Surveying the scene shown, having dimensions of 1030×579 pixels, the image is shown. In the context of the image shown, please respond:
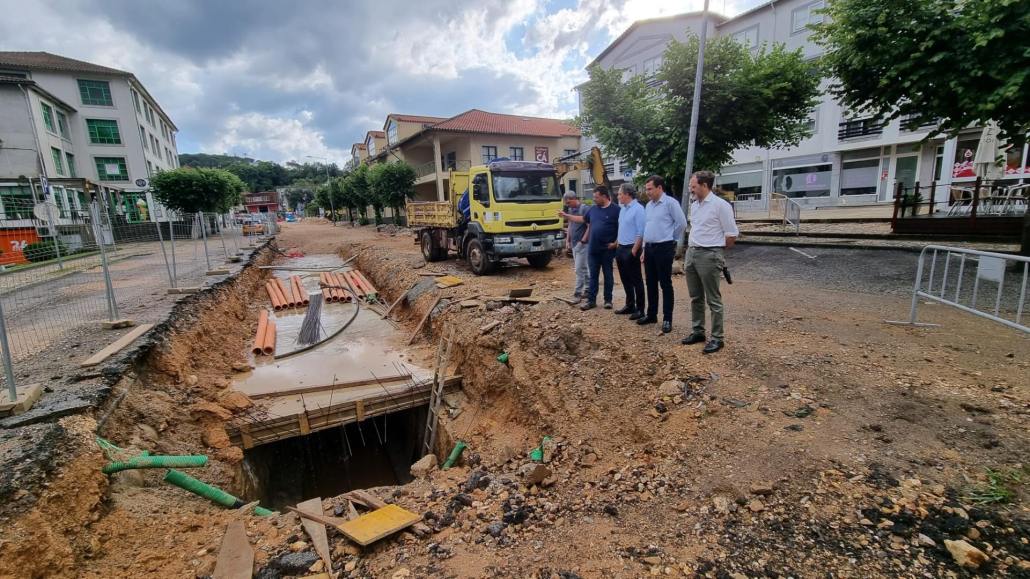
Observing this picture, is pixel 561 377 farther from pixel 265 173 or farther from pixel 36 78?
pixel 265 173

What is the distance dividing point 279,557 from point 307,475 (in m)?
4.87

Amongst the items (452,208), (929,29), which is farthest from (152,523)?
(929,29)

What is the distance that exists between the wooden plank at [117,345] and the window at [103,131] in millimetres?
32533

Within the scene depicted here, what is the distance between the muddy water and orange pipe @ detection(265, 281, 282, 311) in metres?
0.52

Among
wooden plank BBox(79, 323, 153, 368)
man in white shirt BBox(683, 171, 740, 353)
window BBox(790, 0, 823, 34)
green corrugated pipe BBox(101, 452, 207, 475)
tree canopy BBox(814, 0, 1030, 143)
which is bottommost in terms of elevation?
green corrugated pipe BBox(101, 452, 207, 475)

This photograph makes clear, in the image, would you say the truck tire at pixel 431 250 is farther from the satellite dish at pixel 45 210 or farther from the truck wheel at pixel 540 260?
the satellite dish at pixel 45 210

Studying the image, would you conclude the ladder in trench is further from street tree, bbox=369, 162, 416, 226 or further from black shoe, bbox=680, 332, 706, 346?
street tree, bbox=369, 162, 416, 226

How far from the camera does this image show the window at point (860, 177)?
19688 millimetres

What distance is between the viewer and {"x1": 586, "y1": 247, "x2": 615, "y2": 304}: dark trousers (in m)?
6.25

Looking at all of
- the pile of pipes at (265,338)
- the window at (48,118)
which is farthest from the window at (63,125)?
the pile of pipes at (265,338)

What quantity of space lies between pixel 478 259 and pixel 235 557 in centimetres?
806

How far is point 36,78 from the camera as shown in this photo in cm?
2656

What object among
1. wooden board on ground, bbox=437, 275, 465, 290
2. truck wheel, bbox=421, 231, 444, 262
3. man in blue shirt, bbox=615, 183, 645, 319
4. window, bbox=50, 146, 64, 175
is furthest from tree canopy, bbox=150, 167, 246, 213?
man in blue shirt, bbox=615, 183, 645, 319

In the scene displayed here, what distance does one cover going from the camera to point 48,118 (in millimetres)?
23578
